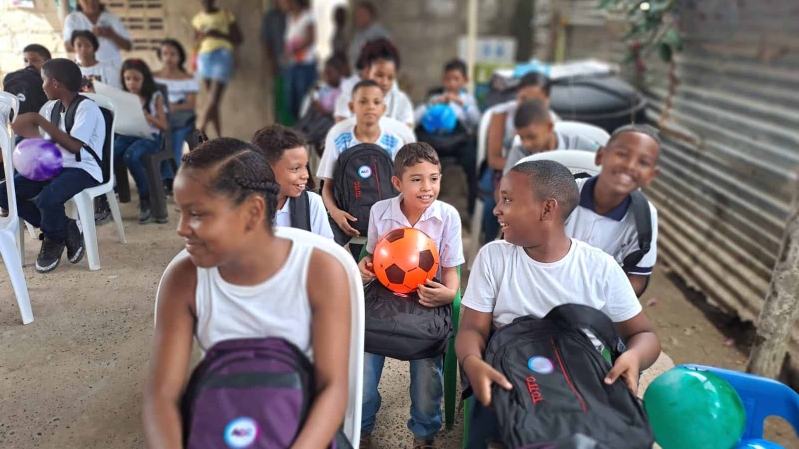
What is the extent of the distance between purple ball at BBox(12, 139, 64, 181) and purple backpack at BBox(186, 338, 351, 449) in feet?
3.66

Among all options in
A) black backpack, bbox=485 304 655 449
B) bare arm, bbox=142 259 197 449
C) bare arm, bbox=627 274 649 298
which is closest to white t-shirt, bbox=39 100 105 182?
bare arm, bbox=142 259 197 449

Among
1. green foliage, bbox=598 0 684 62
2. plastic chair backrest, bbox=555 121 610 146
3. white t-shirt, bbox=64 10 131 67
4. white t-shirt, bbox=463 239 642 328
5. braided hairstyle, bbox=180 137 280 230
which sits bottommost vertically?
white t-shirt, bbox=463 239 642 328

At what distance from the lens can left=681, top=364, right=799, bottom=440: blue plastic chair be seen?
5.75 ft

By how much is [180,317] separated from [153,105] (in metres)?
1.54

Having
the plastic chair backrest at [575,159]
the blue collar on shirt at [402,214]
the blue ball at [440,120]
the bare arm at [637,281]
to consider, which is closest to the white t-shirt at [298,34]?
the blue ball at [440,120]

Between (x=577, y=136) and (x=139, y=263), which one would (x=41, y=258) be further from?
(x=577, y=136)

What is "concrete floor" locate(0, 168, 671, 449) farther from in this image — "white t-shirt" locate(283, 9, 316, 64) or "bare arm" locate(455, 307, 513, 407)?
"white t-shirt" locate(283, 9, 316, 64)

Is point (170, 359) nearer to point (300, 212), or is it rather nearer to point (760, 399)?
point (300, 212)

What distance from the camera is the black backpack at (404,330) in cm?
186

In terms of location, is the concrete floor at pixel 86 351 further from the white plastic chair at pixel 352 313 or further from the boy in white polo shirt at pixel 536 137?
the boy in white polo shirt at pixel 536 137

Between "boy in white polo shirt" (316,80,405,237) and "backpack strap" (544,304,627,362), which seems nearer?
"backpack strap" (544,304,627,362)

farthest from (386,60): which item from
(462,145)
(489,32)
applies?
(489,32)

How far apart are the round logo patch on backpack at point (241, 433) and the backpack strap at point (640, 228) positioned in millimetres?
1505

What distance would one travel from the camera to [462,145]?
454cm
